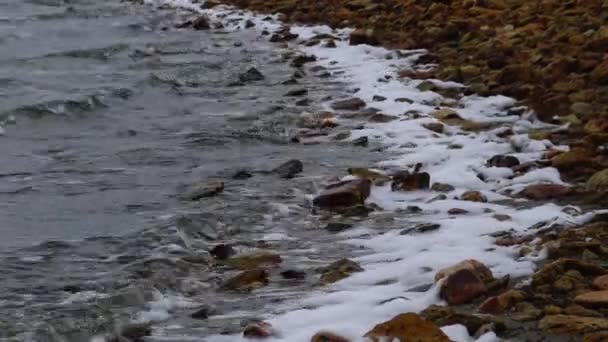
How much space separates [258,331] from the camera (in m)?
4.26

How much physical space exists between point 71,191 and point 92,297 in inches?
90.5

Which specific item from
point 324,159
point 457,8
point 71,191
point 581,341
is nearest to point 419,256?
point 581,341

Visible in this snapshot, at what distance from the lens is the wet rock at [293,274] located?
511 centimetres

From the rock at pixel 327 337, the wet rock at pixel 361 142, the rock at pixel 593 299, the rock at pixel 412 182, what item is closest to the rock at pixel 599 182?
the rock at pixel 412 182

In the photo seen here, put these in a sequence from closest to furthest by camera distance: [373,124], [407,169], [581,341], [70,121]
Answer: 1. [581,341]
2. [407,169]
3. [373,124]
4. [70,121]

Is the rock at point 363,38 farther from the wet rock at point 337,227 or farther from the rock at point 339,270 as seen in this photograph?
the rock at point 339,270

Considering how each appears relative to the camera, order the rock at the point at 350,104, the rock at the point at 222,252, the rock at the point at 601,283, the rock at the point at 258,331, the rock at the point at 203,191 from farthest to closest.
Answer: the rock at the point at 350,104
the rock at the point at 203,191
the rock at the point at 222,252
the rock at the point at 258,331
the rock at the point at 601,283

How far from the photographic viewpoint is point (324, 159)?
754 centimetres

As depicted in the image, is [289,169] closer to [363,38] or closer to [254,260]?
[254,260]

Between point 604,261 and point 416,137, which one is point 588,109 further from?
point 604,261

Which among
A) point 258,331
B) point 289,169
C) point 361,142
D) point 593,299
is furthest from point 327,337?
point 361,142

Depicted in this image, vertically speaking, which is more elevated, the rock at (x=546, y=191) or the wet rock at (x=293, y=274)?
the rock at (x=546, y=191)

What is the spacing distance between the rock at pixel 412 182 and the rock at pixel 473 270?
6.03ft

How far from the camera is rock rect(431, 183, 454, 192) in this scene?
631 cm
